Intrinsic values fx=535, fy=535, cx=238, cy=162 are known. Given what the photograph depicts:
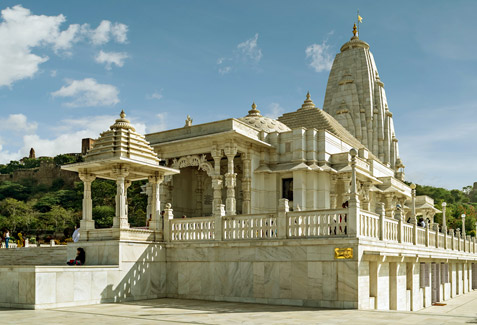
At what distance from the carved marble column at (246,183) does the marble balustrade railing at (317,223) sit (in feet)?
31.4

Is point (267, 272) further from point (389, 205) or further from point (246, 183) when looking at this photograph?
point (389, 205)

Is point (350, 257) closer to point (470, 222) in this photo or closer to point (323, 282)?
point (323, 282)

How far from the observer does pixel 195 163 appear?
2748cm

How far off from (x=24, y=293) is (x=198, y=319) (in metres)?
5.39

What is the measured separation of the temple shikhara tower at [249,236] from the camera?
1565cm

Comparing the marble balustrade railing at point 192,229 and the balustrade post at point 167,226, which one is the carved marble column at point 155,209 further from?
the marble balustrade railing at point 192,229

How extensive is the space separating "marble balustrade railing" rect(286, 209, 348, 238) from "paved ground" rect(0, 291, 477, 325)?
2.34 m

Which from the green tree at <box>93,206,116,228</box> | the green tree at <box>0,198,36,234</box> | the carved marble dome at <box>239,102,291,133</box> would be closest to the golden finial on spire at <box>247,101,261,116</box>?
the carved marble dome at <box>239,102,291,133</box>

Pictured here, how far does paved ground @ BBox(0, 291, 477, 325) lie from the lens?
1229 cm

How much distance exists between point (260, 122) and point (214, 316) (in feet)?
59.6

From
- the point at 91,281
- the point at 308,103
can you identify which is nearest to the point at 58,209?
the point at 308,103

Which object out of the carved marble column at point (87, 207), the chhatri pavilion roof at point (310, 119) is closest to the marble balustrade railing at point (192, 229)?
the carved marble column at point (87, 207)

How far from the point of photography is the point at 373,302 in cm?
1642

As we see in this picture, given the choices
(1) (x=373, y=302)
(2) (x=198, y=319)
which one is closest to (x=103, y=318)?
(2) (x=198, y=319)
